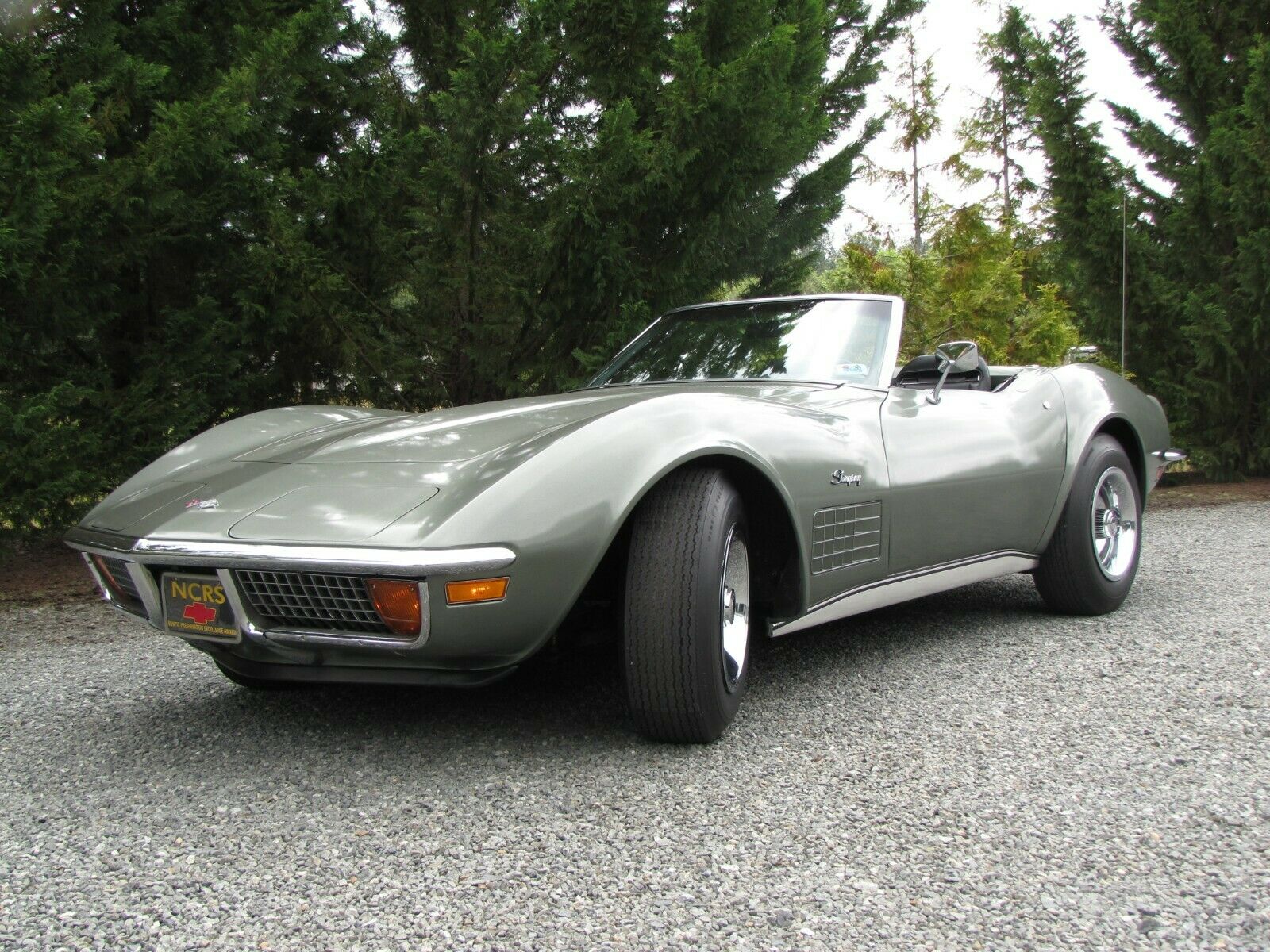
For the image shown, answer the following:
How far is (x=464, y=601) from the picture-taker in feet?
7.76

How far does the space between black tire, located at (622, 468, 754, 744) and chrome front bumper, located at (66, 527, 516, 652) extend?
15.1 inches

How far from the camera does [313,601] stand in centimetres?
243

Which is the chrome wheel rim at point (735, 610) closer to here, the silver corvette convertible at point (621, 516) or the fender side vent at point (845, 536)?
the silver corvette convertible at point (621, 516)

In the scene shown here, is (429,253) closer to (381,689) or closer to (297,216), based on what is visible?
(297,216)

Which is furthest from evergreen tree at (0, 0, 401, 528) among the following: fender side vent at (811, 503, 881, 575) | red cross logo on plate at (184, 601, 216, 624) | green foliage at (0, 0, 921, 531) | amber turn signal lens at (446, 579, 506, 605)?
fender side vent at (811, 503, 881, 575)

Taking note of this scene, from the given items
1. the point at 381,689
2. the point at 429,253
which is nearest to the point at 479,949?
the point at 381,689

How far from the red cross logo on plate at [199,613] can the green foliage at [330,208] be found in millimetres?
2758

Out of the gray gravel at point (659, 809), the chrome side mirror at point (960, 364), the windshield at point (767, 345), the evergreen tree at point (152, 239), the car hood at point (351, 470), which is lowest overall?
the gray gravel at point (659, 809)

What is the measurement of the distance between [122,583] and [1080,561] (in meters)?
3.42

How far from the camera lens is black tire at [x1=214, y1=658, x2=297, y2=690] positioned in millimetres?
3308

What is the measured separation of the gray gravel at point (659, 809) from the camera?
1.90m

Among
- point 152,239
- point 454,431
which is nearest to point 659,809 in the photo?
point 454,431

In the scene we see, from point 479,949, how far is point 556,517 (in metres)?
0.96

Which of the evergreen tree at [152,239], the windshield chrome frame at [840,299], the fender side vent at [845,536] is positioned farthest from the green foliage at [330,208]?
the fender side vent at [845,536]
